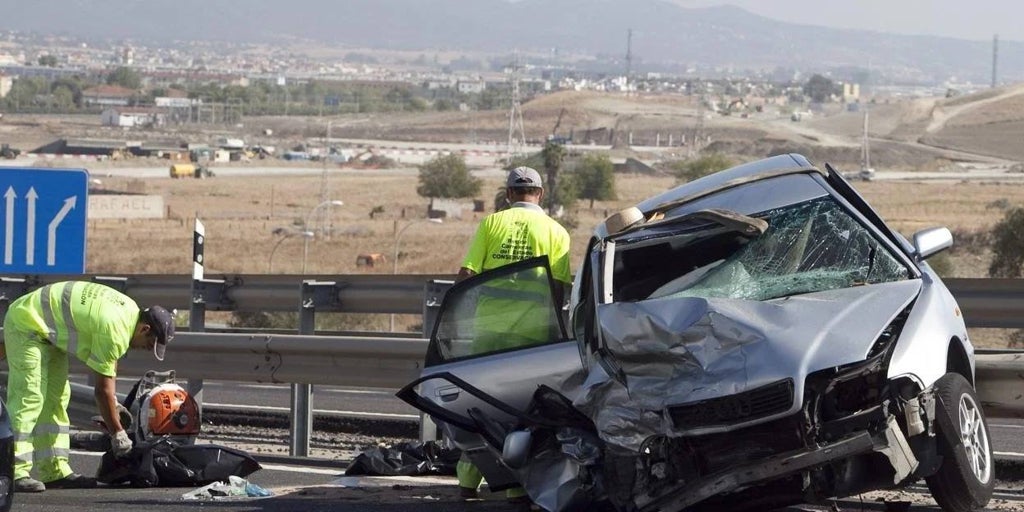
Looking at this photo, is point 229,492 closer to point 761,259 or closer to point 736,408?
point 761,259

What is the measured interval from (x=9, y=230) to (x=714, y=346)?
726cm

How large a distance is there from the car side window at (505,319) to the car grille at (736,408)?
121 cm

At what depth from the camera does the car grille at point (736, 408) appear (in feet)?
19.2

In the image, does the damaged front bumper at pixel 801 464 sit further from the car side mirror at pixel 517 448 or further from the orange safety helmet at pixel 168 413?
the orange safety helmet at pixel 168 413

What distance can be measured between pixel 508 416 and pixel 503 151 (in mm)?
144989

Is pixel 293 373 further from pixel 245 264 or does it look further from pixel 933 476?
pixel 245 264

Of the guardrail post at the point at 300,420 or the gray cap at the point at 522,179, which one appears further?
the guardrail post at the point at 300,420

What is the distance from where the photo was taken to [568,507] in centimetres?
683

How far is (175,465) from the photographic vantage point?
8211mm

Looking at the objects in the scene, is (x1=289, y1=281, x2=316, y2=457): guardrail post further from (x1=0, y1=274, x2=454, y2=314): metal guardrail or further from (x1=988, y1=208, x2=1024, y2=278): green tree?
(x1=988, y1=208, x2=1024, y2=278): green tree

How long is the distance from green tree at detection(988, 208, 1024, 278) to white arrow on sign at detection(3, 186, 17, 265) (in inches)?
1163

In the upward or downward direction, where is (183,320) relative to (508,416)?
downward

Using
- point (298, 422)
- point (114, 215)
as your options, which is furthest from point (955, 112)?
point (298, 422)

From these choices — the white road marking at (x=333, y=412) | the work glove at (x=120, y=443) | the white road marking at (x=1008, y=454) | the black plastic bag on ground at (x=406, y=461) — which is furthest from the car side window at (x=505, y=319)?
the white road marking at (x=333, y=412)
